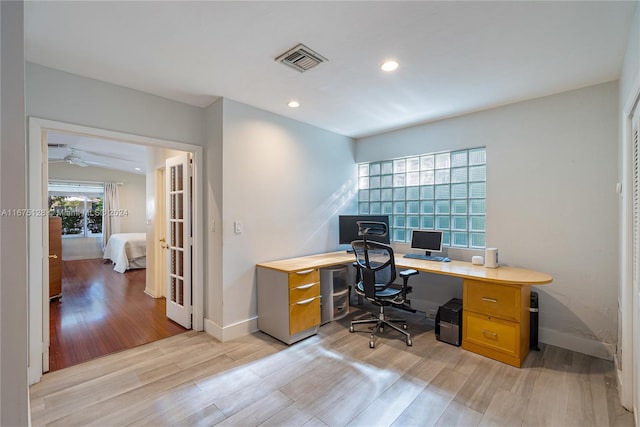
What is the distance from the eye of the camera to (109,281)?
5.47 meters

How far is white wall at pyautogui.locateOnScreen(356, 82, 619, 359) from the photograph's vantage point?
2.52 meters

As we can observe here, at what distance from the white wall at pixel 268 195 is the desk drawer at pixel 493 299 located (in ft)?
6.45

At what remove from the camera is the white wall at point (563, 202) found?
252 cm

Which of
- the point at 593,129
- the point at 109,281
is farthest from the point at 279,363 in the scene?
the point at 109,281

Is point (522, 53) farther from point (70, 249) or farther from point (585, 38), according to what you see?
point (70, 249)

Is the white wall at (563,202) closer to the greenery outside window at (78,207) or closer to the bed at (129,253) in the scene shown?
the bed at (129,253)

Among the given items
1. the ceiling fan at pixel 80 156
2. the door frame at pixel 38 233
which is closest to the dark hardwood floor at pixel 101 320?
the door frame at pixel 38 233

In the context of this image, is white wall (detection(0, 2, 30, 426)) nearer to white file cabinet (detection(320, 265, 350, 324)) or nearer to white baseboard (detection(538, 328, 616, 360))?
white file cabinet (detection(320, 265, 350, 324))

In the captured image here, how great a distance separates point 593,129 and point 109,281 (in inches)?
298

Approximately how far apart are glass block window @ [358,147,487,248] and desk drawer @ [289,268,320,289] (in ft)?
5.08

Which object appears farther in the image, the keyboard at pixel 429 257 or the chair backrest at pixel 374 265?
the keyboard at pixel 429 257

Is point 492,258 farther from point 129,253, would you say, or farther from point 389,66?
point 129,253

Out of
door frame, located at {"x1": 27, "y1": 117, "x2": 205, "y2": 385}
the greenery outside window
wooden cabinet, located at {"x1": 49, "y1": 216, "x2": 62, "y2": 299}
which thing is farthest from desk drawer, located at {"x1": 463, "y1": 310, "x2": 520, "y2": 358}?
the greenery outside window

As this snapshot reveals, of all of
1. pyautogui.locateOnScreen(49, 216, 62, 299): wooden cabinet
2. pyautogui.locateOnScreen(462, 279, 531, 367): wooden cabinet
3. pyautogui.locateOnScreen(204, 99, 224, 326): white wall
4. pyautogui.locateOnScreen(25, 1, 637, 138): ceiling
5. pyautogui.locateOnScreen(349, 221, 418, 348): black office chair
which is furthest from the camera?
pyautogui.locateOnScreen(49, 216, 62, 299): wooden cabinet
